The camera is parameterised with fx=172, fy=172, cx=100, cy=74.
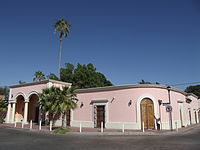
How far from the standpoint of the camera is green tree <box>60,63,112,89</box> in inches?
1453

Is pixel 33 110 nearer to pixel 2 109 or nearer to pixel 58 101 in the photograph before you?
pixel 2 109

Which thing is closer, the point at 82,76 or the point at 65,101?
the point at 65,101

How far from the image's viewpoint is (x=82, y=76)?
36.8 metres

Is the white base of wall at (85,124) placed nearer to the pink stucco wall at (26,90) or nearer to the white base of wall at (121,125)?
the white base of wall at (121,125)

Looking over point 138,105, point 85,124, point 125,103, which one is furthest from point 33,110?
point 138,105

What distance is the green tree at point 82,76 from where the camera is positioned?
36906 millimetres

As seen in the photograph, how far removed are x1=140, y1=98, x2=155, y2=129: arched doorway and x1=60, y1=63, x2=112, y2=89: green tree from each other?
65.1 feet

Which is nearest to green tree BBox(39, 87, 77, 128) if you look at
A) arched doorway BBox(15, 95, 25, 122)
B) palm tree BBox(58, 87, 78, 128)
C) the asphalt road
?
palm tree BBox(58, 87, 78, 128)

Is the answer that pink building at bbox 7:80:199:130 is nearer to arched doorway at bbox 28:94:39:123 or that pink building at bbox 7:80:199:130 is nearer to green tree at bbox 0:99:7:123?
arched doorway at bbox 28:94:39:123

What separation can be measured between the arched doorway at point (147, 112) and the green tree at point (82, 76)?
19849 mm

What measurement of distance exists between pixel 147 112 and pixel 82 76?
831 inches

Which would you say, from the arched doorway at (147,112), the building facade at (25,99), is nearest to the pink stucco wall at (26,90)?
the building facade at (25,99)

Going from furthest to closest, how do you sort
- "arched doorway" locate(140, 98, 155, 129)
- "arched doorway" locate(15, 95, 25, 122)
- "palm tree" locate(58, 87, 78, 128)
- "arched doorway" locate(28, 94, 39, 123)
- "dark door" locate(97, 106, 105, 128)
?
"arched doorway" locate(15, 95, 25, 122) < "arched doorway" locate(28, 94, 39, 123) < "dark door" locate(97, 106, 105, 128) < "arched doorway" locate(140, 98, 155, 129) < "palm tree" locate(58, 87, 78, 128)

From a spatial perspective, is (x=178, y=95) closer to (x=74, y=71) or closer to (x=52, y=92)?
(x=52, y=92)
